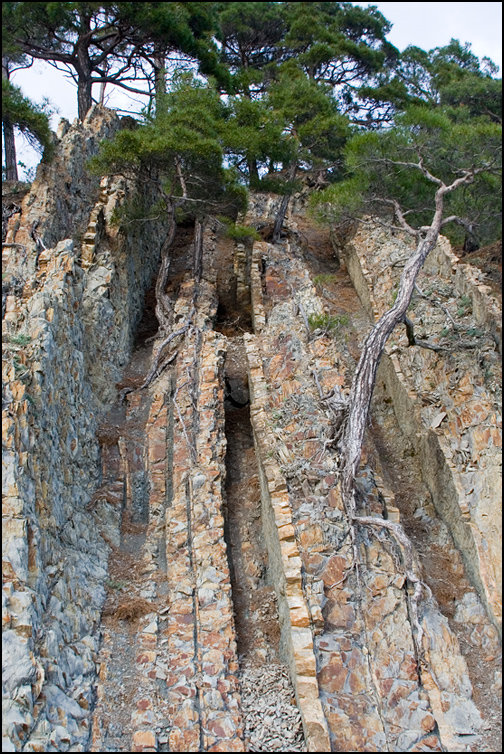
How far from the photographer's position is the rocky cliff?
7641mm

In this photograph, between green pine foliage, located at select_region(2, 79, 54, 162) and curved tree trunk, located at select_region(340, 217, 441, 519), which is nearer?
curved tree trunk, located at select_region(340, 217, 441, 519)

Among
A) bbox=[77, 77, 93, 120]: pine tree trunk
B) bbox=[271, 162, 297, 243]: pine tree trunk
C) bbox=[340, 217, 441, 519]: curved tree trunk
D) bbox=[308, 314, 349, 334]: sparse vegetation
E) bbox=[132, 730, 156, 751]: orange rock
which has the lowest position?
bbox=[132, 730, 156, 751]: orange rock

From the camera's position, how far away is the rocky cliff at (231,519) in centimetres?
764

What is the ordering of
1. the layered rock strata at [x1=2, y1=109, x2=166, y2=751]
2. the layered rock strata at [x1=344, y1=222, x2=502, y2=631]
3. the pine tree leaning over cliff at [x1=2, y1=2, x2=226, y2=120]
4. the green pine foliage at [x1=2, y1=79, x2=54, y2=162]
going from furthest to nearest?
the pine tree leaning over cliff at [x1=2, y1=2, x2=226, y2=120] → the green pine foliage at [x1=2, y1=79, x2=54, y2=162] → the layered rock strata at [x1=344, y1=222, x2=502, y2=631] → the layered rock strata at [x1=2, y1=109, x2=166, y2=751]

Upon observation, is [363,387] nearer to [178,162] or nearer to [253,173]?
[178,162]

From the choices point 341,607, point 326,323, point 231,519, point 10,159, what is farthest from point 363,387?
point 10,159

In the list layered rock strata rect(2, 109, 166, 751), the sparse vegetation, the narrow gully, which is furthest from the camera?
the sparse vegetation

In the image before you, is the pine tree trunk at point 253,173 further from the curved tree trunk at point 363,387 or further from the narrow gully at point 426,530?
the curved tree trunk at point 363,387

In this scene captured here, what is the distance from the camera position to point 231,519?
10531 mm

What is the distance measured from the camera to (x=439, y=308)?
12875 millimetres

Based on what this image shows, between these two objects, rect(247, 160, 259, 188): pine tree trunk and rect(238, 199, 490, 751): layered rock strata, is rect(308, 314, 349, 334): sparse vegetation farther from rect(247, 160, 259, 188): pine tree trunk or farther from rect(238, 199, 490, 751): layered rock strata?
rect(247, 160, 259, 188): pine tree trunk

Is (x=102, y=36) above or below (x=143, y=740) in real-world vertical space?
above

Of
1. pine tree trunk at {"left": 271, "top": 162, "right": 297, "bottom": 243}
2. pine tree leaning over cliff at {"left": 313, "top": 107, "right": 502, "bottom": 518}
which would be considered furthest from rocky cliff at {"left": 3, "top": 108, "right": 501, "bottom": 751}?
pine tree trunk at {"left": 271, "top": 162, "right": 297, "bottom": 243}

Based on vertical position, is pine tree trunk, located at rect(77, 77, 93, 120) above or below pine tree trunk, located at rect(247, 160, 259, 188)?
above
